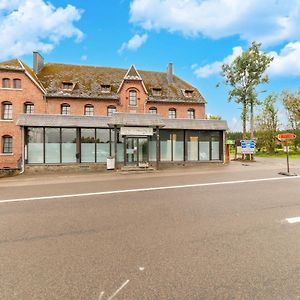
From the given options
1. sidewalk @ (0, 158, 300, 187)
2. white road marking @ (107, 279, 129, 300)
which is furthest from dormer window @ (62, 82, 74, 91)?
white road marking @ (107, 279, 129, 300)

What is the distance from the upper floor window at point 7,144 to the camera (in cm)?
2556

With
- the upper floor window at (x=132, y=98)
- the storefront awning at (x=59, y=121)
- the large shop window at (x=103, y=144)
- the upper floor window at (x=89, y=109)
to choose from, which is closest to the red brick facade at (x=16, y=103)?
the upper floor window at (x=89, y=109)

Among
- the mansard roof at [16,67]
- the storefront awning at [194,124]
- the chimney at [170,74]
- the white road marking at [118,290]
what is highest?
the chimney at [170,74]

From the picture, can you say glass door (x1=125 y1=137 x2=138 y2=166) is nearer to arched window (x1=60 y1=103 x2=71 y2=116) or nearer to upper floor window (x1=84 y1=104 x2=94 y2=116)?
upper floor window (x1=84 y1=104 x2=94 y2=116)

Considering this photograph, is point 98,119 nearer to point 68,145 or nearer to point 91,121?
point 91,121

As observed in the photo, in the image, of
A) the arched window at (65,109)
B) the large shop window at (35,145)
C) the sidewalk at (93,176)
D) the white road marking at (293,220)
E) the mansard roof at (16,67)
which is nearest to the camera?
the white road marking at (293,220)

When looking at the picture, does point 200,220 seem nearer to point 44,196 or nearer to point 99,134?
point 44,196

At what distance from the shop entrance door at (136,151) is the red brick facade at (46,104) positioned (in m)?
9.51

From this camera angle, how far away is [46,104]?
88.9 feet

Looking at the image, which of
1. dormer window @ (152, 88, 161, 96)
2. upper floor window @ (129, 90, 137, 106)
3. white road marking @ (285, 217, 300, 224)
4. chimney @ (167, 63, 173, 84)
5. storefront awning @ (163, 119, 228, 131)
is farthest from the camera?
chimney @ (167, 63, 173, 84)

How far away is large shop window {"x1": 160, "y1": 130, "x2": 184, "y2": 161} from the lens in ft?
72.6

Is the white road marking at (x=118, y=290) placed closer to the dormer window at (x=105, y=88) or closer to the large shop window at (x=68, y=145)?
the large shop window at (x=68, y=145)

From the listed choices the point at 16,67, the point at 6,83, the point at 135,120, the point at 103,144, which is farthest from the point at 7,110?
the point at 135,120

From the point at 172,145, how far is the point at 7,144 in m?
18.0
